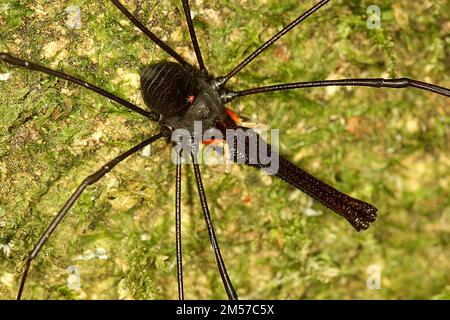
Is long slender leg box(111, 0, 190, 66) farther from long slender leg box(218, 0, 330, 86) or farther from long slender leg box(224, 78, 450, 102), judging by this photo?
long slender leg box(224, 78, 450, 102)

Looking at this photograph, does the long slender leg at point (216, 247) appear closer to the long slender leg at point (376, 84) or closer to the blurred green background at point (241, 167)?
the blurred green background at point (241, 167)

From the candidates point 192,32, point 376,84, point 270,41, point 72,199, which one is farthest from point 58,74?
point 376,84

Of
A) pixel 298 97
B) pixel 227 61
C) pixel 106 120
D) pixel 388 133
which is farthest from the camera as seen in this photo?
pixel 388 133

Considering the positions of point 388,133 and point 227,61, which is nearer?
point 227,61

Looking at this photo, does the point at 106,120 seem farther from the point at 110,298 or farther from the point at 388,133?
the point at 388,133

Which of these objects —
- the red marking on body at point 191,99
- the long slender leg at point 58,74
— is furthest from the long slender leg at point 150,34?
the long slender leg at point 58,74
